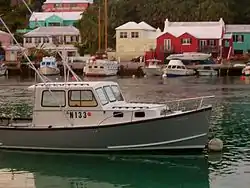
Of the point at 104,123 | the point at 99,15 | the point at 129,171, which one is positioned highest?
the point at 99,15

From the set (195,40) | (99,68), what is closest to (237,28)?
(195,40)

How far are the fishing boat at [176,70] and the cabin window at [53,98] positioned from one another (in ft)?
180

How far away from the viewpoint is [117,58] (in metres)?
93.9

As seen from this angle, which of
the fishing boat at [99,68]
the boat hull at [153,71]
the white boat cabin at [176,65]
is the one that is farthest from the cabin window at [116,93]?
the fishing boat at [99,68]

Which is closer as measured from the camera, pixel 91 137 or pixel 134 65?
pixel 91 137

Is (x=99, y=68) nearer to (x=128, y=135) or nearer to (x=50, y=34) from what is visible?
(x=50, y=34)

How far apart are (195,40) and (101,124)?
7020 centimetres

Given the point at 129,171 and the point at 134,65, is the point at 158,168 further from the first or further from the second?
the point at 134,65

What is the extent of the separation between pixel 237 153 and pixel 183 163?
261 cm

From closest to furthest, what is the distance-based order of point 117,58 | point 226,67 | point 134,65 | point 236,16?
1. point 226,67
2. point 134,65
3. point 117,58
4. point 236,16

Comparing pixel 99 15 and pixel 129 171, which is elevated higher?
pixel 99 15

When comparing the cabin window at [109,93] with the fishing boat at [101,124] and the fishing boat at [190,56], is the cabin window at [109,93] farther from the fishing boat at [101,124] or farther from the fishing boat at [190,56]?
the fishing boat at [190,56]

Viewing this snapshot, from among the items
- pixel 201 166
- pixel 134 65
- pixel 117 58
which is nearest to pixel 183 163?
pixel 201 166

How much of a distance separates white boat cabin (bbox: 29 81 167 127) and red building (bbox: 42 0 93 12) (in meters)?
118
